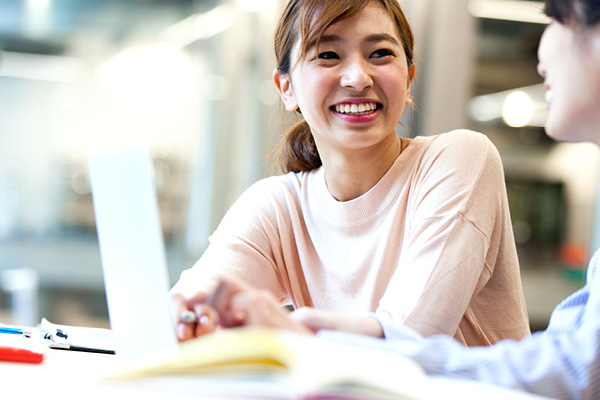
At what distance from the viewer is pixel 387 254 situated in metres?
1.41

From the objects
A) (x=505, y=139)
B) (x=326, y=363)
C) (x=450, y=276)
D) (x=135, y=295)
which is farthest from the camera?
(x=505, y=139)

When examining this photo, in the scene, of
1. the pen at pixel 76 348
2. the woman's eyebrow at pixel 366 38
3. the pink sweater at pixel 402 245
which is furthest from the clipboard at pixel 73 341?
the woman's eyebrow at pixel 366 38

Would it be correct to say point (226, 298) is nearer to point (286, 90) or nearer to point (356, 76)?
point (356, 76)

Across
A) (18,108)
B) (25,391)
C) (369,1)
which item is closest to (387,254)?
(369,1)

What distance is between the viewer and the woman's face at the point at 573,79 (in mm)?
947

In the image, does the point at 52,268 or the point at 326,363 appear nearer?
the point at 326,363

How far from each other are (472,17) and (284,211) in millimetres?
1904

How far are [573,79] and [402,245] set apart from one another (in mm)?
531

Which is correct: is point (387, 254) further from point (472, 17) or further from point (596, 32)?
point (472, 17)

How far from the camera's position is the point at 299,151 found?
1710 mm

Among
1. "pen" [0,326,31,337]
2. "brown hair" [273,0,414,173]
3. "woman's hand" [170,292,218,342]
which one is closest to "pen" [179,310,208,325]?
"woman's hand" [170,292,218,342]

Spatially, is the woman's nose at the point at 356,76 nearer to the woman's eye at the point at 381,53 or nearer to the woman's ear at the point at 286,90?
the woman's eye at the point at 381,53

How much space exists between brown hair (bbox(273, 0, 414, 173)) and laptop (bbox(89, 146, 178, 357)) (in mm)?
684

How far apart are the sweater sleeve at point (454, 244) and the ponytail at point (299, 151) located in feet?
1.09
